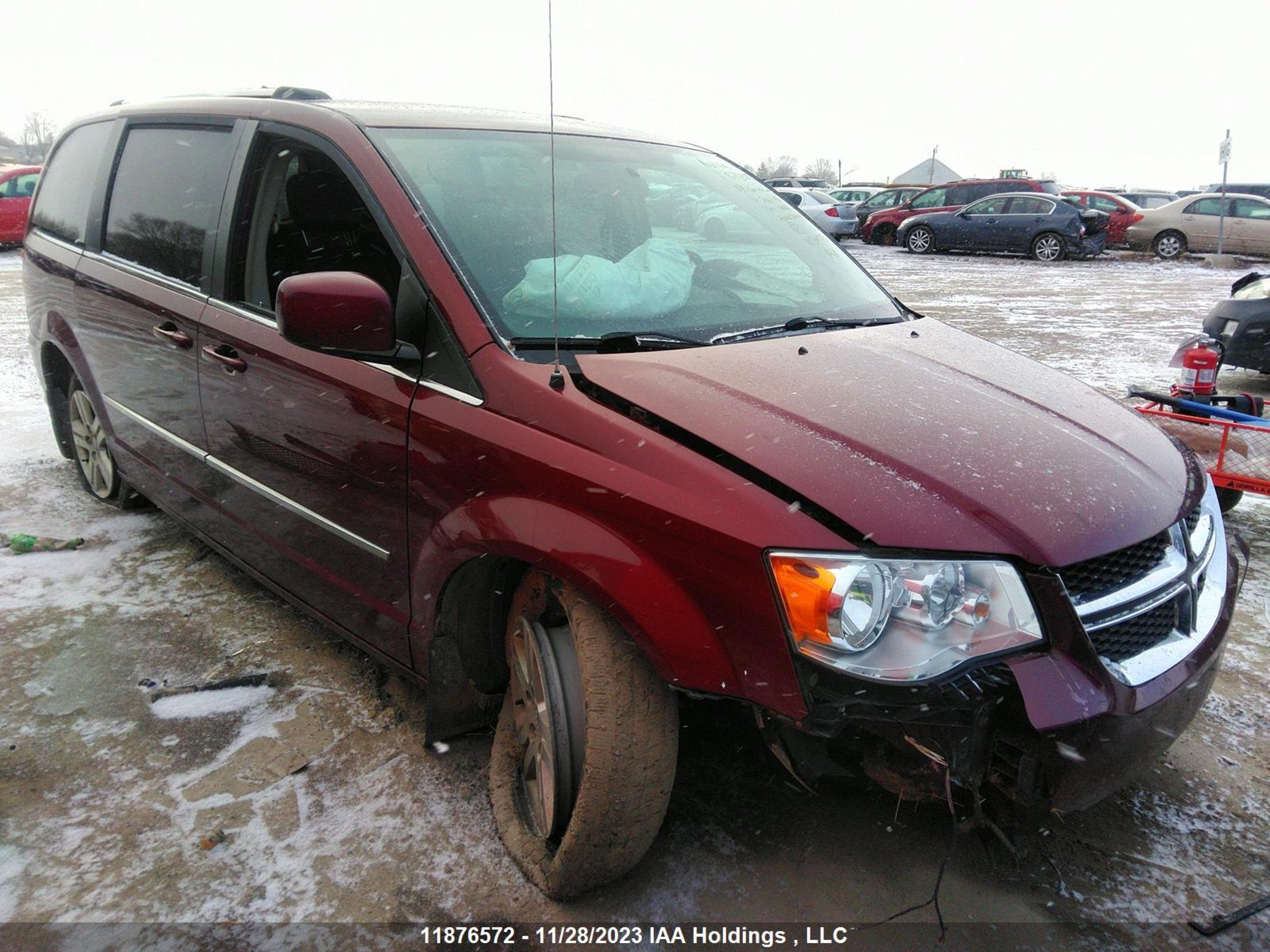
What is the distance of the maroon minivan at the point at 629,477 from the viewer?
1.66 meters

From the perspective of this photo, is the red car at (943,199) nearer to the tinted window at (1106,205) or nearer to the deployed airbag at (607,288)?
the tinted window at (1106,205)

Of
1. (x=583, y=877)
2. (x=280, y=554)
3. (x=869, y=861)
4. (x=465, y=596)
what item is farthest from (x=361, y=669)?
(x=869, y=861)

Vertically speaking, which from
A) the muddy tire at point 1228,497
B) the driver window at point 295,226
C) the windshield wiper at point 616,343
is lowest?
the muddy tire at point 1228,497

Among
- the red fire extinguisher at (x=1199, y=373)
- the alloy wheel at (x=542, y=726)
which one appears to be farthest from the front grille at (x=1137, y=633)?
the red fire extinguisher at (x=1199, y=373)

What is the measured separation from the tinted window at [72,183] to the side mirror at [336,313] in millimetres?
2297

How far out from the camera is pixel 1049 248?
1988 cm

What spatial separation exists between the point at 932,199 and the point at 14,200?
19096 mm

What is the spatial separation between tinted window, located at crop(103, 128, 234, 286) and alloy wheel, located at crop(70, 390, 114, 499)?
2.83ft

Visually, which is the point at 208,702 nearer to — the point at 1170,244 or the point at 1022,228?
the point at 1022,228

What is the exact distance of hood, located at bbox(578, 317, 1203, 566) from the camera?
1.71 meters

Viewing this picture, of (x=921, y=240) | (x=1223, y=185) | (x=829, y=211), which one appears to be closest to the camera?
(x=1223, y=185)

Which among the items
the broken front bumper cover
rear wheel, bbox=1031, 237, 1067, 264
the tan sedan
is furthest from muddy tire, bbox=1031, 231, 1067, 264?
the broken front bumper cover

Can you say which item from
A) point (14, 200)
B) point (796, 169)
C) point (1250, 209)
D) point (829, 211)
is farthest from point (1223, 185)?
point (796, 169)

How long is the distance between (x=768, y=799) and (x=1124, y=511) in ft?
3.61
